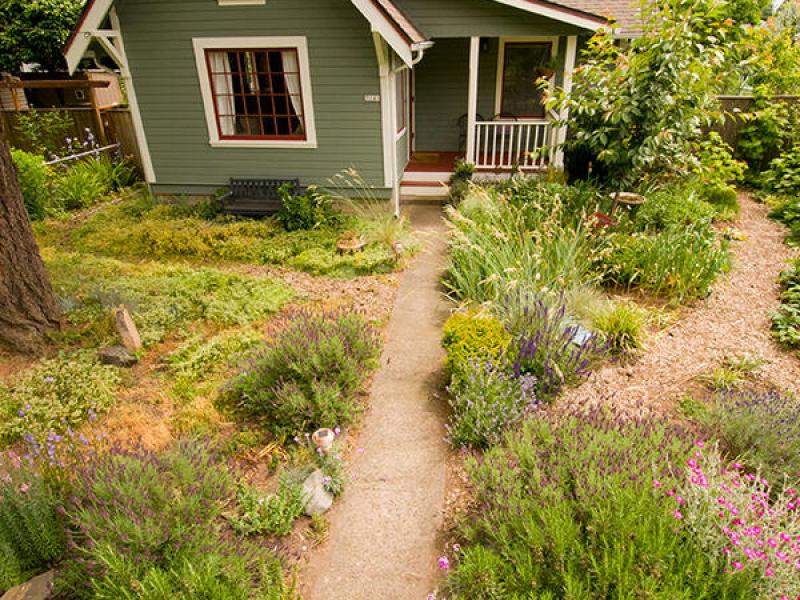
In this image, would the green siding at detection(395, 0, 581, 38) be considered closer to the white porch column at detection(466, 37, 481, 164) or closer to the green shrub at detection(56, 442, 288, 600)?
the white porch column at detection(466, 37, 481, 164)

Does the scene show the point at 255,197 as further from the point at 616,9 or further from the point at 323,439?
the point at 616,9

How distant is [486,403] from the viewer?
3779mm

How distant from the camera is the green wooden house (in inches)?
318

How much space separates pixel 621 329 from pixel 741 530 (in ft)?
8.50

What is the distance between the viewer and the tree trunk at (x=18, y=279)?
4.70 meters

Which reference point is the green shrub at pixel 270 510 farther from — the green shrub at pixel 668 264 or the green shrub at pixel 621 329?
the green shrub at pixel 668 264

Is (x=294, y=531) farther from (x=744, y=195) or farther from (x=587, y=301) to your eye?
(x=744, y=195)

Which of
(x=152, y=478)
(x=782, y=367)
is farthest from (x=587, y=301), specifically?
(x=152, y=478)

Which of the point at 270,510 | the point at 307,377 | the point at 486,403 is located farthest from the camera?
the point at 307,377

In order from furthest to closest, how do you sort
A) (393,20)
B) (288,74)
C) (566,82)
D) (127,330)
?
(566,82), (288,74), (393,20), (127,330)

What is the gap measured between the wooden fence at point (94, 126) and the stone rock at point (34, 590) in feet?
35.5

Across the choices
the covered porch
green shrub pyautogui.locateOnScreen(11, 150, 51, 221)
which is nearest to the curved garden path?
the covered porch

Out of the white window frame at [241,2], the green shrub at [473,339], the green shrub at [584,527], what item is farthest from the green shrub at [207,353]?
the white window frame at [241,2]

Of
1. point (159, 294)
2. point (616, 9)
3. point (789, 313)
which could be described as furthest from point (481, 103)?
point (159, 294)
